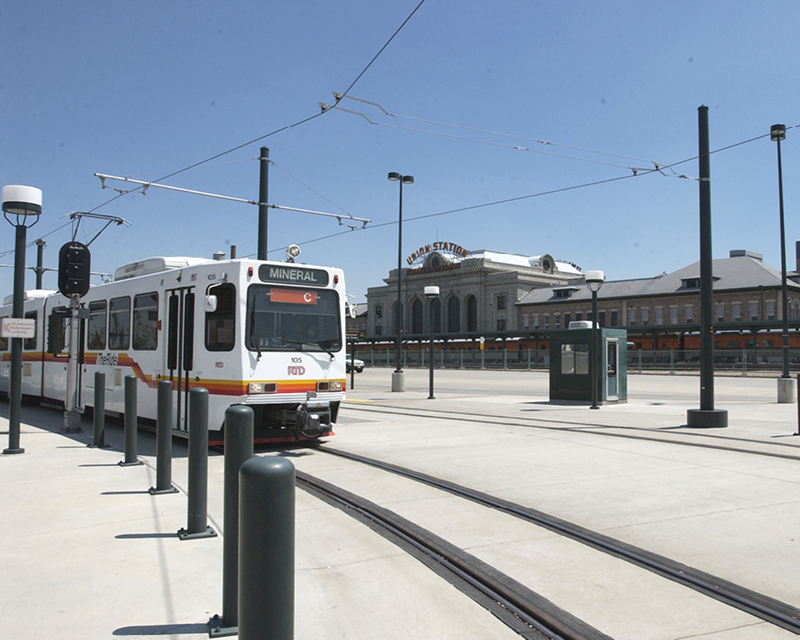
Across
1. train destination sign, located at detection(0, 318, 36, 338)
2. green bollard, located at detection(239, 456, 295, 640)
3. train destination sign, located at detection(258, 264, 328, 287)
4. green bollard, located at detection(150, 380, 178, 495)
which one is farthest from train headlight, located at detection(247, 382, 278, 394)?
green bollard, located at detection(239, 456, 295, 640)

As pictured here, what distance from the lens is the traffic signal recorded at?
12531mm

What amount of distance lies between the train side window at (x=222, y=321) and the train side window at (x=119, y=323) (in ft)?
9.64

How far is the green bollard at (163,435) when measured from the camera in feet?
23.6

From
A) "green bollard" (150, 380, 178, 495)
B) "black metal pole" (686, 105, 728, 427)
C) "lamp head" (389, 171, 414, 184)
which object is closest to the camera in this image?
"green bollard" (150, 380, 178, 495)

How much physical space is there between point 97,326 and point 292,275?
5556mm

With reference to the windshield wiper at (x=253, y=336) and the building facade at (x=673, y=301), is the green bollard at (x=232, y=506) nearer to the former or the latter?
the windshield wiper at (x=253, y=336)

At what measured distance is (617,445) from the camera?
11328mm

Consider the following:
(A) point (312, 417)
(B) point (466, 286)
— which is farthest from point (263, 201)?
(B) point (466, 286)

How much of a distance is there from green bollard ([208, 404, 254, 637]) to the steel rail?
1.62m

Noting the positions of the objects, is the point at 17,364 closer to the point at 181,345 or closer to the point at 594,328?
the point at 181,345

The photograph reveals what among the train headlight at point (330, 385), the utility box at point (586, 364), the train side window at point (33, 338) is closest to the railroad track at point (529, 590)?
the train headlight at point (330, 385)

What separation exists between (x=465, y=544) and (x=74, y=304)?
32.6 ft

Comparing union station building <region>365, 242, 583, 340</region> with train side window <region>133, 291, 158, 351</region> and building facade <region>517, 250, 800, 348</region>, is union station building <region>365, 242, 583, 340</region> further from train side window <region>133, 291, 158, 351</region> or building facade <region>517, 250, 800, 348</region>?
train side window <region>133, 291, 158, 351</region>

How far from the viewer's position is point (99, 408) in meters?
10.6
